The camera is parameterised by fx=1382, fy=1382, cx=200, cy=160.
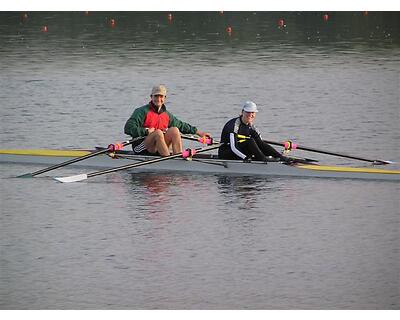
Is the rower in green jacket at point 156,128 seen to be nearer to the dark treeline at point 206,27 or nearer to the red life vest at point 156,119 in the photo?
Result: the red life vest at point 156,119

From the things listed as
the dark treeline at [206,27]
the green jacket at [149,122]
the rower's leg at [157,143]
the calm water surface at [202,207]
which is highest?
the green jacket at [149,122]

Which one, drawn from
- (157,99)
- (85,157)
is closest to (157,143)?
(157,99)

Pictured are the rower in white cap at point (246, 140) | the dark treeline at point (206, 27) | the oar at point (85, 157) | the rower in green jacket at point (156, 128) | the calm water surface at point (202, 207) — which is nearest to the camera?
the calm water surface at point (202, 207)

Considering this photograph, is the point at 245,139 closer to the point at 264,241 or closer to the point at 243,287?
the point at 264,241

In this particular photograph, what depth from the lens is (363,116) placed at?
72.9ft

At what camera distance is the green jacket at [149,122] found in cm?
1758

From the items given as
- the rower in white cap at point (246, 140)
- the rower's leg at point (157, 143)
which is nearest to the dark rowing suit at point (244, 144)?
the rower in white cap at point (246, 140)

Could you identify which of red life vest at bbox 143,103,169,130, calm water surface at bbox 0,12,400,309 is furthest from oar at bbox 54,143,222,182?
red life vest at bbox 143,103,169,130

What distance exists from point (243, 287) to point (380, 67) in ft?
57.6

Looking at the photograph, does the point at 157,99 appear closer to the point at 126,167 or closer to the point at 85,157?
the point at 126,167

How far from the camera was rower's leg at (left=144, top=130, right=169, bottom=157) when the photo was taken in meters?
17.5

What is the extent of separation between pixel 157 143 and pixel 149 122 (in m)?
0.36

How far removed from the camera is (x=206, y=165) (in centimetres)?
1756

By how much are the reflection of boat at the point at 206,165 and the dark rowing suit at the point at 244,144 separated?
Result: 10 cm
